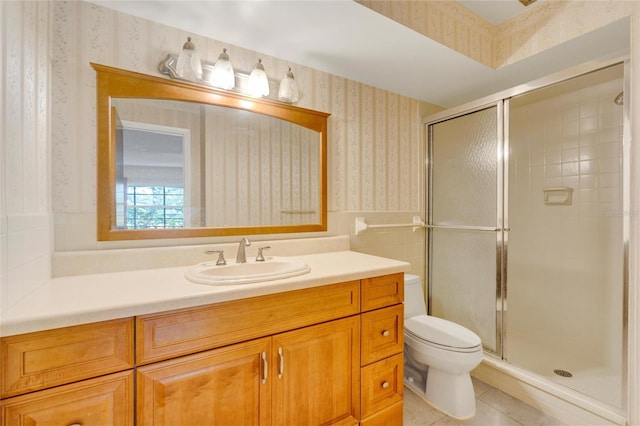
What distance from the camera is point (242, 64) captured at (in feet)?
5.09

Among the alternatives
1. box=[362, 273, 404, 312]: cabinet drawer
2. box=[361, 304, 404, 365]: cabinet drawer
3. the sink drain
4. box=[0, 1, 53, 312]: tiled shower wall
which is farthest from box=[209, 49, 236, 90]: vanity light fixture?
the sink drain

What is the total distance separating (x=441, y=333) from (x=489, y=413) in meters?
0.52

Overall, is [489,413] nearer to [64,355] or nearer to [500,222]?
[500,222]

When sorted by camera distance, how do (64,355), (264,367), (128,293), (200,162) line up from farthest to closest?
(200,162), (264,367), (128,293), (64,355)

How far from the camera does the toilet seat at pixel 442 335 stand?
4.98 feet

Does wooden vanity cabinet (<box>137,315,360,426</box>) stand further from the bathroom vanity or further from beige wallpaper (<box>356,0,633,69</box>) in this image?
beige wallpaper (<box>356,0,633,69</box>)

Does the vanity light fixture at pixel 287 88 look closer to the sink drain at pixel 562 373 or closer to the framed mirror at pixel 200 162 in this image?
the framed mirror at pixel 200 162

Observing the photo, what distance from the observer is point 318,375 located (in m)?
1.14

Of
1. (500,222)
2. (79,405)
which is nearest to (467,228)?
(500,222)

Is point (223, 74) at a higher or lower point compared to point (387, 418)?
higher

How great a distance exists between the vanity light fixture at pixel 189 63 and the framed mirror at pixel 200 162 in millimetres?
55

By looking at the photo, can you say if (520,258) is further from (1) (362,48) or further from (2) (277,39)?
(2) (277,39)

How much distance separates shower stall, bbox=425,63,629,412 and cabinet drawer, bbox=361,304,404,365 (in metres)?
0.99

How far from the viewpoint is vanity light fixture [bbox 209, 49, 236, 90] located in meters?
1.40
